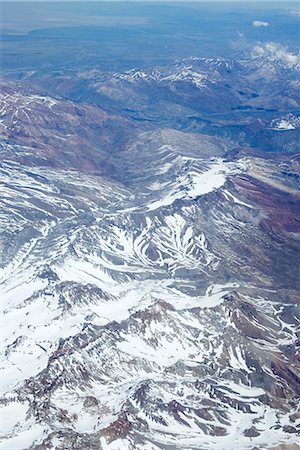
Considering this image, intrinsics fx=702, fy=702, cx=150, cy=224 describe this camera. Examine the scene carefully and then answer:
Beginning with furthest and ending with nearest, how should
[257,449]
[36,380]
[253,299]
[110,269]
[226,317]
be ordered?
1. [110,269]
2. [253,299]
3. [226,317]
4. [36,380]
5. [257,449]

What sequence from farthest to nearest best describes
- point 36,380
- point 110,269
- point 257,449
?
point 110,269, point 36,380, point 257,449

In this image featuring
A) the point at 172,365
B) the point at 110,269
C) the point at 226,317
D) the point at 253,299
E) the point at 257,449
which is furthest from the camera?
the point at 110,269

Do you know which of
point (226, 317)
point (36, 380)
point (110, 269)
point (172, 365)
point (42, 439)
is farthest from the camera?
point (110, 269)

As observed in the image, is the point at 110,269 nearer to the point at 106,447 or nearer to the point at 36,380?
the point at 36,380

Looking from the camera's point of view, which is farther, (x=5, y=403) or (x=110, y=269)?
(x=110, y=269)

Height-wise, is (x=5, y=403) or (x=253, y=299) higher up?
(x=5, y=403)

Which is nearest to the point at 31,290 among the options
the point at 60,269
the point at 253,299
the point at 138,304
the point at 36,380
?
the point at 60,269

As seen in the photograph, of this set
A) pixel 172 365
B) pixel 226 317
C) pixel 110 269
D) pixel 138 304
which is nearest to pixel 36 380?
pixel 172 365

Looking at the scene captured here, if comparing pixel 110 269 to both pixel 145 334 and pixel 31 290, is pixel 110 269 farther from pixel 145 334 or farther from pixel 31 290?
pixel 145 334

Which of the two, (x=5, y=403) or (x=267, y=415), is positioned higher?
(x=5, y=403)
